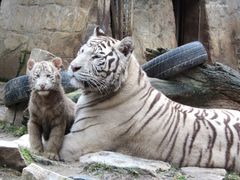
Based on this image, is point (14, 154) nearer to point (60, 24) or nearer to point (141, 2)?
point (60, 24)

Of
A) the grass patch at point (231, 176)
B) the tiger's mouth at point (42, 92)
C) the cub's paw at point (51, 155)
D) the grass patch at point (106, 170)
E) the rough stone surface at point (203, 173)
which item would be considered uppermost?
the tiger's mouth at point (42, 92)

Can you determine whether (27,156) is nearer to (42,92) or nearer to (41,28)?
(42,92)

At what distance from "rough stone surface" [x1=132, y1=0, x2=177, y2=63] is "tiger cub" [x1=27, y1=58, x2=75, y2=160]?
7224 mm

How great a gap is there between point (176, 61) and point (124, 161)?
2890 millimetres

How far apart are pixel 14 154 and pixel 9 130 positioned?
3.94 meters

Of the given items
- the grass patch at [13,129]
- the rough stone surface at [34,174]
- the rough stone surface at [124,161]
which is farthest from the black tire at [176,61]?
the rough stone surface at [34,174]

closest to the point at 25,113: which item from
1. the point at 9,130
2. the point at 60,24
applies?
the point at 9,130

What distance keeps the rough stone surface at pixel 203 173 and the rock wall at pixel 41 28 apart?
216 inches

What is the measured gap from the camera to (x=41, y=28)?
11203 mm

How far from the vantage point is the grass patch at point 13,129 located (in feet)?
27.3

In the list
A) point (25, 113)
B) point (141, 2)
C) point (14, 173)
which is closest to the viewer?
point (14, 173)

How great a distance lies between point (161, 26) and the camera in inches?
537

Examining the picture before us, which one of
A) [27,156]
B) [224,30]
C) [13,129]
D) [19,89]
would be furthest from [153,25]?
[27,156]

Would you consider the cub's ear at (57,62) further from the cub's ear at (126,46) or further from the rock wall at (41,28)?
the rock wall at (41,28)
